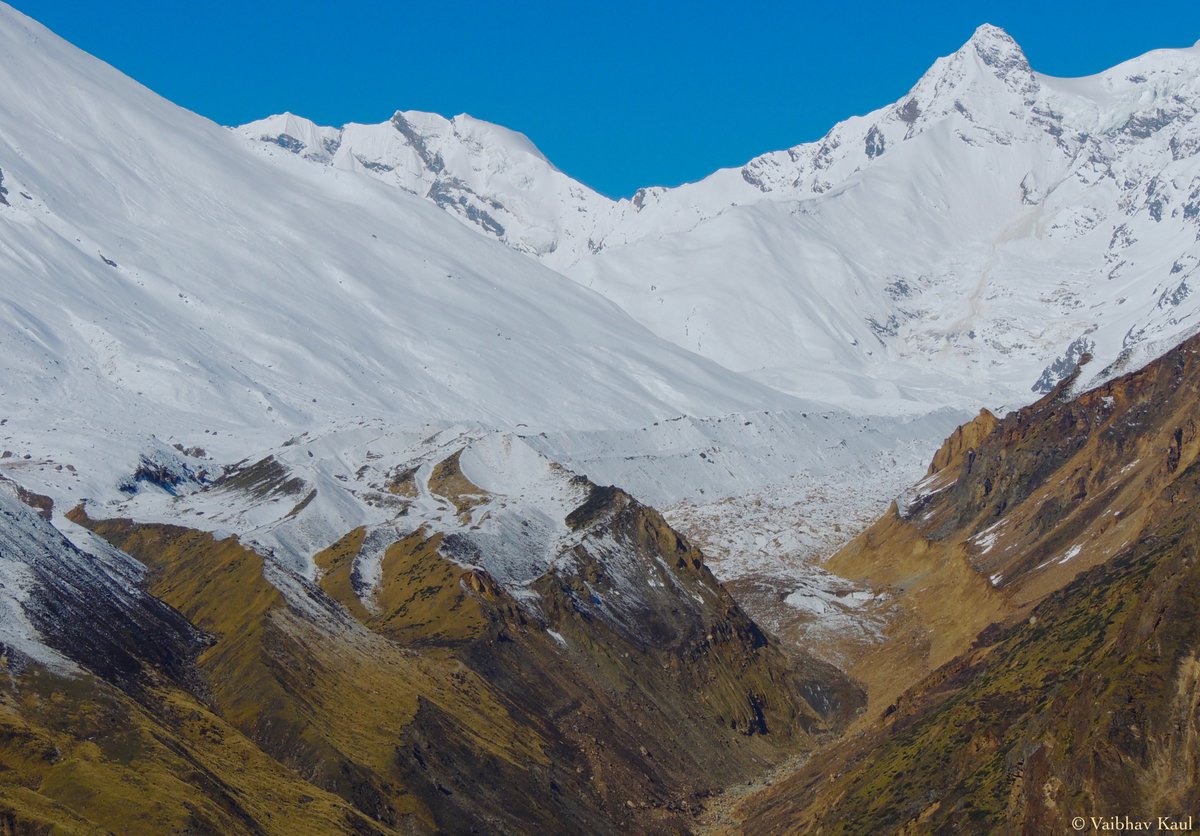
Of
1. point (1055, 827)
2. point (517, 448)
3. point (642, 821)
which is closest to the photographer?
point (1055, 827)

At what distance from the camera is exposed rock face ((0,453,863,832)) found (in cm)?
7231

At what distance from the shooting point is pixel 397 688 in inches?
3888

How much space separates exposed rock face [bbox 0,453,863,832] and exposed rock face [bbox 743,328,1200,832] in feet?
35.8

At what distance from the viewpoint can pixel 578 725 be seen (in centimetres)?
11038

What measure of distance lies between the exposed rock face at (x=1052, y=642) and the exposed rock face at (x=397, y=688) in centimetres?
1093

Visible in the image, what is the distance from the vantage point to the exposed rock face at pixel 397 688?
7231cm

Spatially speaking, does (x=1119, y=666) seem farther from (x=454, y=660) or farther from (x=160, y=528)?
(x=160, y=528)

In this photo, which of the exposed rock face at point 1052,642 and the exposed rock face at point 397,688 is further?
the exposed rock face at point 397,688

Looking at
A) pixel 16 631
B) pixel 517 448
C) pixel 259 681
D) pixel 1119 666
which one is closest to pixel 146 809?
pixel 16 631

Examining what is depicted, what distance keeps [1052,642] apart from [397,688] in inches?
1520

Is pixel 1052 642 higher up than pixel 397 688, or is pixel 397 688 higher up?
pixel 1052 642

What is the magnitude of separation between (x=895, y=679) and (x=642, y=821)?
38778 millimetres

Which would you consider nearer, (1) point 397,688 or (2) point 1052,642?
(2) point 1052,642

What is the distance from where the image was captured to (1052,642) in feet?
307
